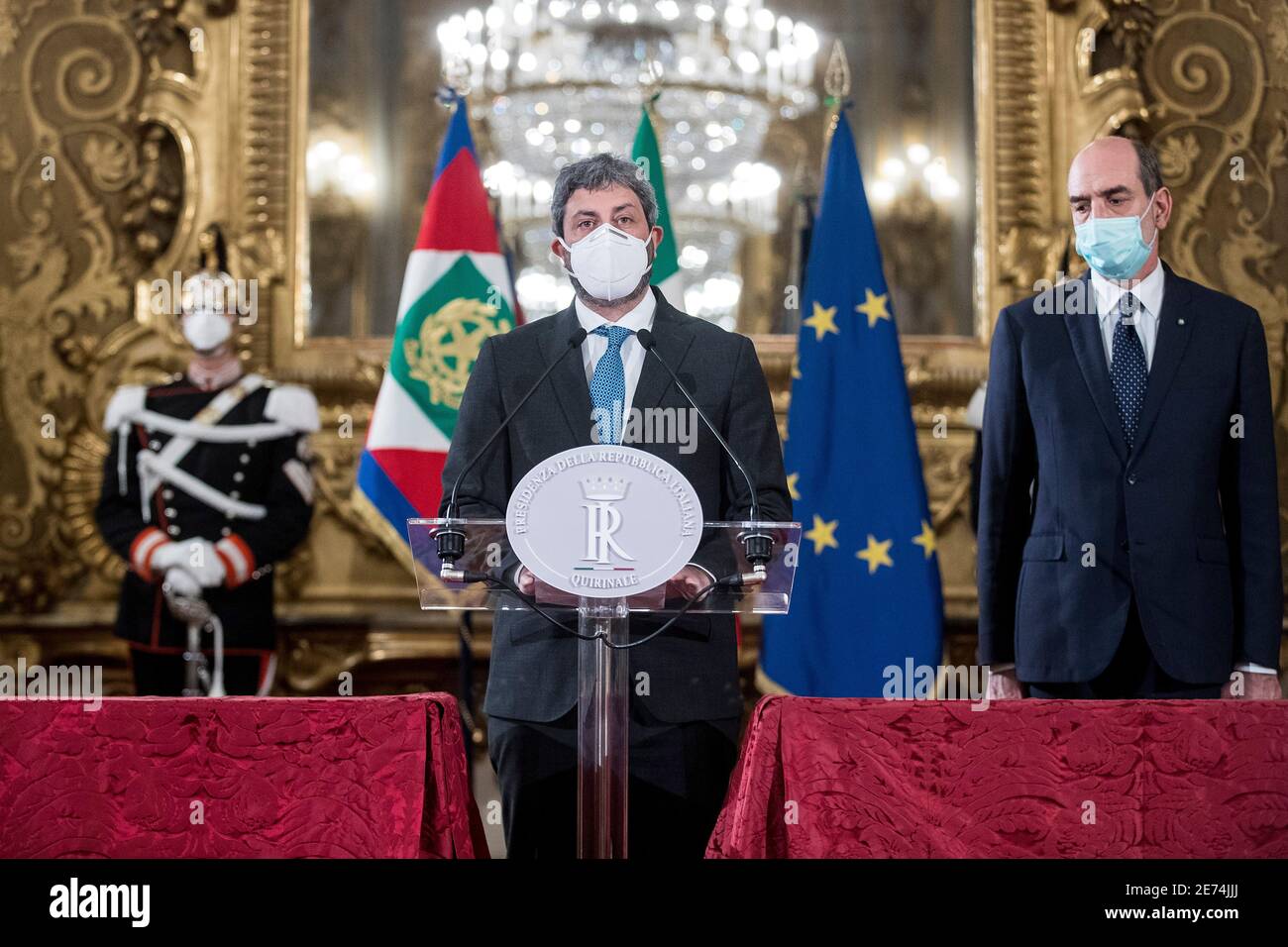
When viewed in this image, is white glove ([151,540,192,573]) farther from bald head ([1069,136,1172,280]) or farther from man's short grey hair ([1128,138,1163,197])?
man's short grey hair ([1128,138,1163,197])

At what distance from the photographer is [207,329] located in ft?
14.2

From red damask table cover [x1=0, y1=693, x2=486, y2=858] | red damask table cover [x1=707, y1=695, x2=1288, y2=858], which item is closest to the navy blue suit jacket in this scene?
red damask table cover [x1=707, y1=695, x2=1288, y2=858]

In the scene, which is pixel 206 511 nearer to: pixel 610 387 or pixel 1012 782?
pixel 610 387

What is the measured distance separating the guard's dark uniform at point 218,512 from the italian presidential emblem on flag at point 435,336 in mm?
214

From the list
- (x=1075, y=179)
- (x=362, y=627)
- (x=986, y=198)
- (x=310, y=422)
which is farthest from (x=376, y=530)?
(x=1075, y=179)

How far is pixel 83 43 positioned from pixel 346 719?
12.6 ft

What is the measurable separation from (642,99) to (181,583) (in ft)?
6.96

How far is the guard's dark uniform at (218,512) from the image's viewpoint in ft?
13.9

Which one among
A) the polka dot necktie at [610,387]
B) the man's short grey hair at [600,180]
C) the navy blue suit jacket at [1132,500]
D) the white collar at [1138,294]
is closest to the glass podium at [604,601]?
the polka dot necktie at [610,387]

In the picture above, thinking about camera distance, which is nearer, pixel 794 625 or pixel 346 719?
pixel 346 719

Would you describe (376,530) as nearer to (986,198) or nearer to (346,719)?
(986,198)

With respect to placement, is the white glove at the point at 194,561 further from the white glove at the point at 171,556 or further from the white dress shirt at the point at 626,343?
the white dress shirt at the point at 626,343

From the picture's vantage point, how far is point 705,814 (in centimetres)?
228

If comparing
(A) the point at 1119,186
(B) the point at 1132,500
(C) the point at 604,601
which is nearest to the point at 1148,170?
(A) the point at 1119,186
